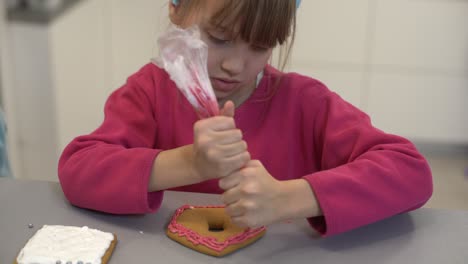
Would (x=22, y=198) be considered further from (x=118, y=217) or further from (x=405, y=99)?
(x=405, y=99)

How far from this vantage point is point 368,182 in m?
0.74

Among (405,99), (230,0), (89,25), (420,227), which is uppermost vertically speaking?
(230,0)

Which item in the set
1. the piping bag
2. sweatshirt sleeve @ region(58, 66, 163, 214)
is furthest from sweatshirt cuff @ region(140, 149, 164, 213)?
the piping bag

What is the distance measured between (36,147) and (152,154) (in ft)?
5.99

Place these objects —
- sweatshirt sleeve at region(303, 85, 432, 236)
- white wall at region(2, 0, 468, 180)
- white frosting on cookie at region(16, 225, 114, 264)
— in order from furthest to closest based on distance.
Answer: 1. white wall at region(2, 0, 468, 180)
2. sweatshirt sleeve at region(303, 85, 432, 236)
3. white frosting on cookie at region(16, 225, 114, 264)

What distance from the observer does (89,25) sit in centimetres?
223

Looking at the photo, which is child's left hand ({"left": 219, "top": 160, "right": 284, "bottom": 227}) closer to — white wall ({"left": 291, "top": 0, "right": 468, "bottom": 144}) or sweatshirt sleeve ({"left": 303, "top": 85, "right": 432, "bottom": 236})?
sweatshirt sleeve ({"left": 303, "top": 85, "right": 432, "bottom": 236})

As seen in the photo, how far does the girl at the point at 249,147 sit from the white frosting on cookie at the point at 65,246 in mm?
80

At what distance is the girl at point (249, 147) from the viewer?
26.0 inches

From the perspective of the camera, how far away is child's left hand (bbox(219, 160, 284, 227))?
25.5 inches

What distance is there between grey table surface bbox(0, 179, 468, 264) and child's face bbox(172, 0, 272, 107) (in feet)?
0.65

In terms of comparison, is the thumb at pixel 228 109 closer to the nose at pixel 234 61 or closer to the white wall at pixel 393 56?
the nose at pixel 234 61

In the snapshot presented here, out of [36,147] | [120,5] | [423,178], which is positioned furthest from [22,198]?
[36,147]

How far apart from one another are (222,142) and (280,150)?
0.43 m
